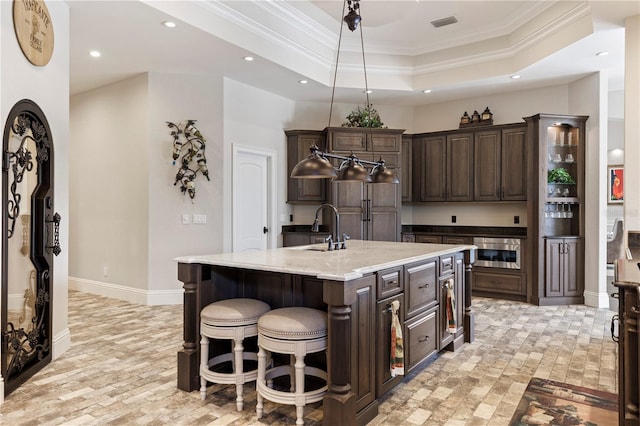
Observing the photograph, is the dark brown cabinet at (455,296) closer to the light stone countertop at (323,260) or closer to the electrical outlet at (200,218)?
the light stone countertop at (323,260)

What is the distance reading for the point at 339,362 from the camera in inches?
87.3

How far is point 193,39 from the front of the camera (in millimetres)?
4258

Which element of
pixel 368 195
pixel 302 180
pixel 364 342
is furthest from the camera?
pixel 302 180

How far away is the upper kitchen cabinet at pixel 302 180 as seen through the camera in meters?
6.45

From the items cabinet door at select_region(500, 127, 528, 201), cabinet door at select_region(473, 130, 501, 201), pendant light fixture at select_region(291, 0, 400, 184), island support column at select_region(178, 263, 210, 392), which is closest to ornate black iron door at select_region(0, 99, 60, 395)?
island support column at select_region(178, 263, 210, 392)

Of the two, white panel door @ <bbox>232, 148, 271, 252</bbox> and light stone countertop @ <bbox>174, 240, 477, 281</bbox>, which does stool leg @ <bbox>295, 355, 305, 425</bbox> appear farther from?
white panel door @ <bbox>232, 148, 271, 252</bbox>

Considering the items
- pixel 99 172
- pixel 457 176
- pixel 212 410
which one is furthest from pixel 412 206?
pixel 212 410

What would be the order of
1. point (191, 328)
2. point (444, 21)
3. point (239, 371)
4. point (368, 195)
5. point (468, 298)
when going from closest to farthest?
1. point (239, 371)
2. point (191, 328)
3. point (468, 298)
4. point (444, 21)
5. point (368, 195)

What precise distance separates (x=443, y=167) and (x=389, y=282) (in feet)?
14.1

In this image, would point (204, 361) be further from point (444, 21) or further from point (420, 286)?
point (444, 21)

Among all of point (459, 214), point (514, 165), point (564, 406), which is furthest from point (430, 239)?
point (564, 406)

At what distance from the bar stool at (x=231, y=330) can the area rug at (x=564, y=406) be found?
1.57 meters

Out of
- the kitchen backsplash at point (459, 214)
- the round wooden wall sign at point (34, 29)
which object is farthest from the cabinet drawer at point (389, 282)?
the kitchen backsplash at point (459, 214)

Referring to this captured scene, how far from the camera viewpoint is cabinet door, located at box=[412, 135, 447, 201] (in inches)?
256
